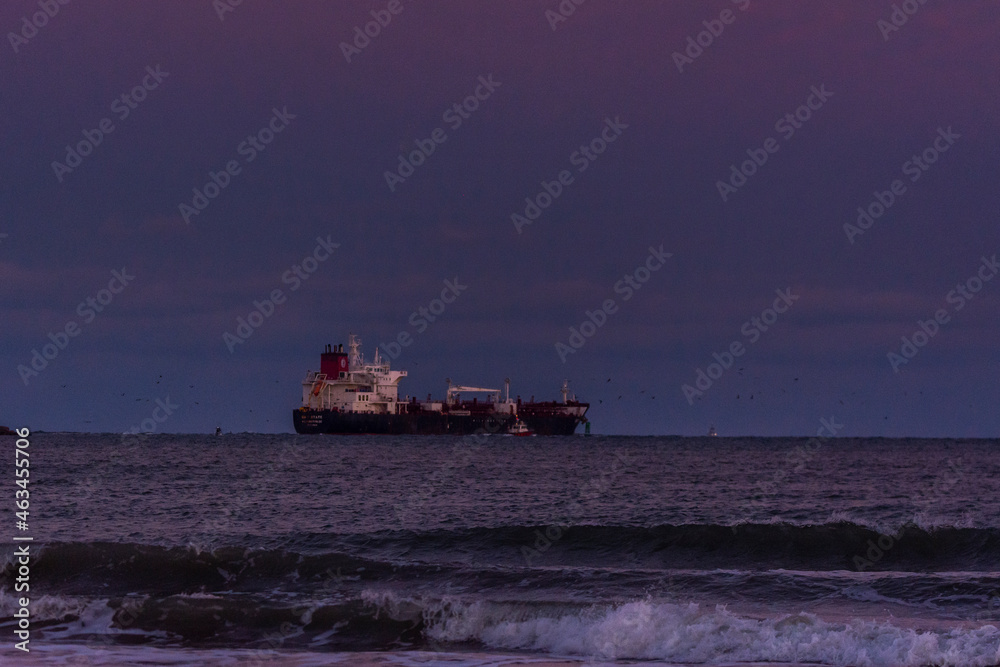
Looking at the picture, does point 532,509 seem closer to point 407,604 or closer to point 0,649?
point 407,604

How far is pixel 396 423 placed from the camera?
131 metres

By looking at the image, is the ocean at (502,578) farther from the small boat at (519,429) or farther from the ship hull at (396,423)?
the small boat at (519,429)

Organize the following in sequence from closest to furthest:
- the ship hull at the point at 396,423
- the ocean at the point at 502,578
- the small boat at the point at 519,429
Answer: the ocean at the point at 502,578
the ship hull at the point at 396,423
the small boat at the point at 519,429

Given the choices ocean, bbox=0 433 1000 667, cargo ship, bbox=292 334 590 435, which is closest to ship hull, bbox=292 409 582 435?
cargo ship, bbox=292 334 590 435

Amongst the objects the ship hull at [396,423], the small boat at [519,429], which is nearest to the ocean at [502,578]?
the ship hull at [396,423]

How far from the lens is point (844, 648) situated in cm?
1473

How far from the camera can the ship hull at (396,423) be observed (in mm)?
130375

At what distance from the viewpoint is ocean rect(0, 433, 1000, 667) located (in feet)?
50.6

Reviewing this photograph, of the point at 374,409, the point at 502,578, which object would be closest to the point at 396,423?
the point at 374,409

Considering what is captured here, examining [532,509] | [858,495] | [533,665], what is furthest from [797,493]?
[533,665]

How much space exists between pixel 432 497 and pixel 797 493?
14.4m

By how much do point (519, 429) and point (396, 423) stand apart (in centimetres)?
1643

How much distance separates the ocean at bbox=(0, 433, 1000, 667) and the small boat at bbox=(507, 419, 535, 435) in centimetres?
9470

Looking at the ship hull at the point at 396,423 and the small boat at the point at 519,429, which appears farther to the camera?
the small boat at the point at 519,429
